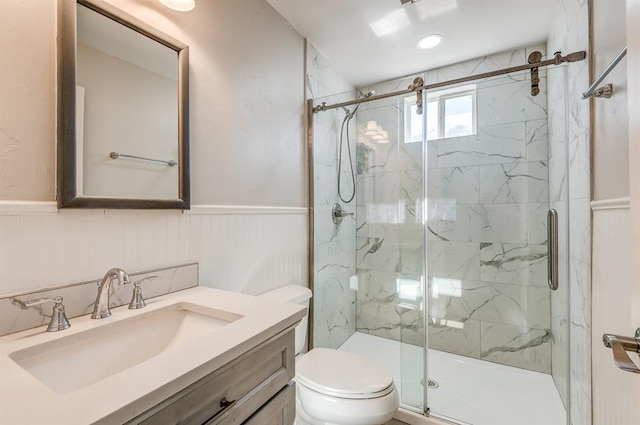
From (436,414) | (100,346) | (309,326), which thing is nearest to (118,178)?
(100,346)

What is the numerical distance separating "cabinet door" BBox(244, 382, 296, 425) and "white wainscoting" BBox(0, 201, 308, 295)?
25.0 inches

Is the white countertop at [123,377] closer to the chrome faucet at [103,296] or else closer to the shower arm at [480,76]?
the chrome faucet at [103,296]

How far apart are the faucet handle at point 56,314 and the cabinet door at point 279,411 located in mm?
567

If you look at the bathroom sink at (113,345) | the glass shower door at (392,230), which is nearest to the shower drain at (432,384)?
the glass shower door at (392,230)

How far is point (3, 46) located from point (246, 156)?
2.97 ft

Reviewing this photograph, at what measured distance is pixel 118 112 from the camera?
1030 millimetres

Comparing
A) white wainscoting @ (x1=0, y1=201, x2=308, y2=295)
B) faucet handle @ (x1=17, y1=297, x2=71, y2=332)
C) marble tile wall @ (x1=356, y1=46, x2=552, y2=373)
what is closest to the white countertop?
faucet handle @ (x1=17, y1=297, x2=71, y2=332)

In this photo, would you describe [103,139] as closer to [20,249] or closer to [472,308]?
[20,249]

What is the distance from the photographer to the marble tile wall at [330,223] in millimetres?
2160

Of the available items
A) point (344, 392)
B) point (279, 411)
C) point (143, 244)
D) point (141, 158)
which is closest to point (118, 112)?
point (141, 158)

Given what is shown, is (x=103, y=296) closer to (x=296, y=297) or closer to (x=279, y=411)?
(x=279, y=411)

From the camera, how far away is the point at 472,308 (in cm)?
228

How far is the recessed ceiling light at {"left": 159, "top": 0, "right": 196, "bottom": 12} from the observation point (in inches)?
45.6

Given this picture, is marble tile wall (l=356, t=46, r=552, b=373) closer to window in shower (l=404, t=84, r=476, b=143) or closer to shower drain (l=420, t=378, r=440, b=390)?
window in shower (l=404, t=84, r=476, b=143)
